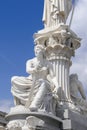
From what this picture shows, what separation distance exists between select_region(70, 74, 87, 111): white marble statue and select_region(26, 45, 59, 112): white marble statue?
131 cm

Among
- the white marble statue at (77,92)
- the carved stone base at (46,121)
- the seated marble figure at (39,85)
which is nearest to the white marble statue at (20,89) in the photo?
the seated marble figure at (39,85)

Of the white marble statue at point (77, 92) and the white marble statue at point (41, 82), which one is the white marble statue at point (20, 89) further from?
the white marble statue at point (77, 92)

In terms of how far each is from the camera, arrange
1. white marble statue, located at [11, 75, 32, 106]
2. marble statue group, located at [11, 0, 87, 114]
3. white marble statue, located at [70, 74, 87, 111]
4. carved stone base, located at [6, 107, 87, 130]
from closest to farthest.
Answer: carved stone base, located at [6, 107, 87, 130]
marble statue group, located at [11, 0, 87, 114]
white marble statue, located at [11, 75, 32, 106]
white marble statue, located at [70, 74, 87, 111]

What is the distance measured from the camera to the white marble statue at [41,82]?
12422 millimetres

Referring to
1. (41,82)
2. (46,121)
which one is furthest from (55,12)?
(46,121)

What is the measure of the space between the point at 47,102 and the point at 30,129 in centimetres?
133

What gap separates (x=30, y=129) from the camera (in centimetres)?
1158

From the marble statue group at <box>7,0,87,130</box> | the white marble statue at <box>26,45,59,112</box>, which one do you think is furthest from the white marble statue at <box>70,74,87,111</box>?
the white marble statue at <box>26,45,59,112</box>

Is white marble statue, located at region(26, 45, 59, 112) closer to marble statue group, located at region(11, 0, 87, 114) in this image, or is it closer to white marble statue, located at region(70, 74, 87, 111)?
marble statue group, located at region(11, 0, 87, 114)

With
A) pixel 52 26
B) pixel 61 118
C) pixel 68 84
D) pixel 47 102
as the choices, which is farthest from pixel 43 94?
pixel 52 26

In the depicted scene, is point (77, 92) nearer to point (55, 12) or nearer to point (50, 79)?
point (50, 79)

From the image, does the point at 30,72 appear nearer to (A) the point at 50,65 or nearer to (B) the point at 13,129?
(A) the point at 50,65

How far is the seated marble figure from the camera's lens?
12453mm

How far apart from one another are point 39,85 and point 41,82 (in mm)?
124
